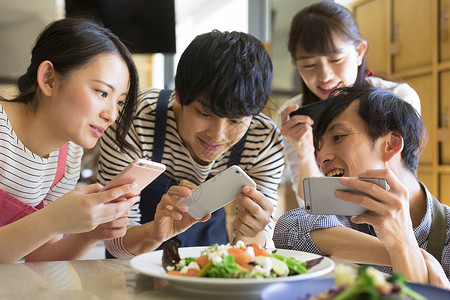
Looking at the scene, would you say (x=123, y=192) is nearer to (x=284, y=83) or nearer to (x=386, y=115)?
(x=386, y=115)

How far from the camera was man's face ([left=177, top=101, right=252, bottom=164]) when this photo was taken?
1.55m

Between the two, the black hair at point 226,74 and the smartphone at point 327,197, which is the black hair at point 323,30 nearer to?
the black hair at point 226,74

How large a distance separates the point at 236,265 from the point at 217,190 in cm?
47

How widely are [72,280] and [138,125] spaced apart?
834mm

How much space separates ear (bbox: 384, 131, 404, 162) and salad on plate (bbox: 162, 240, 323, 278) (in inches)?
25.5

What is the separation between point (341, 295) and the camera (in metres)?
0.56

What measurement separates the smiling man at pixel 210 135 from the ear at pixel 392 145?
379mm

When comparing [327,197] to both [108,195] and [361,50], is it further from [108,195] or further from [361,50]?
[361,50]

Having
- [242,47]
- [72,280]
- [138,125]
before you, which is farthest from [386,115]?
[72,280]

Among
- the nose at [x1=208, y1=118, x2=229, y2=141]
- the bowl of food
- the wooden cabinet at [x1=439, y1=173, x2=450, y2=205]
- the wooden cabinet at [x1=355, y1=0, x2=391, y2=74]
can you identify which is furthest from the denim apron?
the wooden cabinet at [x1=355, y1=0, x2=391, y2=74]

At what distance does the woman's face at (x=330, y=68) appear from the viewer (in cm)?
211

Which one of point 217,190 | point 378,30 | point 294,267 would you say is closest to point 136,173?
point 217,190

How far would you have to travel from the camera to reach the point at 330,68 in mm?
2115

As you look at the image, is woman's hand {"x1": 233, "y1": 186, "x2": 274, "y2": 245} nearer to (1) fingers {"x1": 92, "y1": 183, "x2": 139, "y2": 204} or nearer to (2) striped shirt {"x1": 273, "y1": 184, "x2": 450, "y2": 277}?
(2) striped shirt {"x1": 273, "y1": 184, "x2": 450, "y2": 277}
